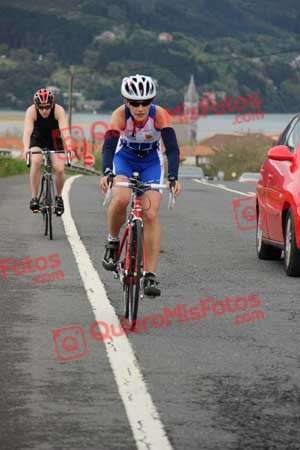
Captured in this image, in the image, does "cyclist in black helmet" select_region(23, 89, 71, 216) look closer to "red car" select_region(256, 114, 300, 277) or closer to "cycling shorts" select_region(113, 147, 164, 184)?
"red car" select_region(256, 114, 300, 277)

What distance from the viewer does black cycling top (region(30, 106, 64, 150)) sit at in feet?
55.0

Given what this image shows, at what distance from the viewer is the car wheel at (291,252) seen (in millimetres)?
12500

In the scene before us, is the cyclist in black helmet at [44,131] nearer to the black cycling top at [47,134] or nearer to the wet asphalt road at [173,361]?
the black cycling top at [47,134]

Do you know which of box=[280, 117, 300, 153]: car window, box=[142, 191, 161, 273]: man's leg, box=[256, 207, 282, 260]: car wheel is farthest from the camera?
box=[256, 207, 282, 260]: car wheel

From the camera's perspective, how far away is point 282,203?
13.0m

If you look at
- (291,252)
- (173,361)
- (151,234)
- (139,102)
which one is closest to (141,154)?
(139,102)

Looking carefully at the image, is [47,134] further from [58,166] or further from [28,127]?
[28,127]

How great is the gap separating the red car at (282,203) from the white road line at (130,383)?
172cm

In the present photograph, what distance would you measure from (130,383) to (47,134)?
9615mm

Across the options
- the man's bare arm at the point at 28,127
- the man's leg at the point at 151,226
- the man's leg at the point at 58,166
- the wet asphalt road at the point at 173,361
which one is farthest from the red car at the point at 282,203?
the man's leg at the point at 58,166

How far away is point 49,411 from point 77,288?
479 cm

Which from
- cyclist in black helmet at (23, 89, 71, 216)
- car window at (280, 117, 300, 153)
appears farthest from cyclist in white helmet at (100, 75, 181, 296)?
cyclist in black helmet at (23, 89, 71, 216)

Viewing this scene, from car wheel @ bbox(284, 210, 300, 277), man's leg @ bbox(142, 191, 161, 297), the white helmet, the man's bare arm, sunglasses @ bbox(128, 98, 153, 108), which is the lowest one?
car wheel @ bbox(284, 210, 300, 277)

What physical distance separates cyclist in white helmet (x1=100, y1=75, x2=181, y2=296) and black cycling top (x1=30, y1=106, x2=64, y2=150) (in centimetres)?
637
